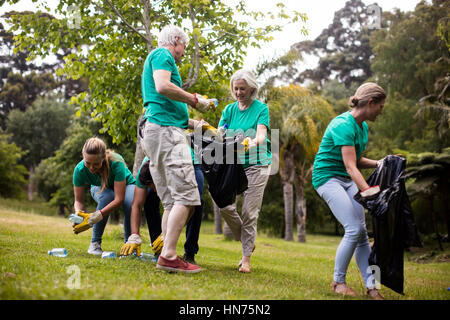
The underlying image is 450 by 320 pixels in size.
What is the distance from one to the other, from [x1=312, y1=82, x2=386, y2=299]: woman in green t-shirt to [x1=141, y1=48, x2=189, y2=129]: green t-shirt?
150 cm

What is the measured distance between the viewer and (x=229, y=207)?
474 cm

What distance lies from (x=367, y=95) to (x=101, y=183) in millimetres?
3382

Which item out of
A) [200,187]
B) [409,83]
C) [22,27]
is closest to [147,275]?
[200,187]

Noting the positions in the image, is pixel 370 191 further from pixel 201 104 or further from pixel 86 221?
pixel 86 221

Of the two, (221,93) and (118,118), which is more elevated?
(221,93)

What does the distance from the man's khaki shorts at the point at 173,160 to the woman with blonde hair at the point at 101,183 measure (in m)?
0.99

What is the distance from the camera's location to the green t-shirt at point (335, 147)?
3.77 metres

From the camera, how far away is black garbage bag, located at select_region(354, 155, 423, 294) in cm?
345

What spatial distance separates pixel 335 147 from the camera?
3.89m

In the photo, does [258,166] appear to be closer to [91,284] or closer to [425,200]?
[91,284]

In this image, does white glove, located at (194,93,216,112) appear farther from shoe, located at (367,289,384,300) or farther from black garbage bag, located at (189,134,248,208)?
shoe, located at (367,289,384,300)

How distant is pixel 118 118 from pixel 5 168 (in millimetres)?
23729

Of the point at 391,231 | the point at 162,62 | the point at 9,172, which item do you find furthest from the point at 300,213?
the point at 9,172

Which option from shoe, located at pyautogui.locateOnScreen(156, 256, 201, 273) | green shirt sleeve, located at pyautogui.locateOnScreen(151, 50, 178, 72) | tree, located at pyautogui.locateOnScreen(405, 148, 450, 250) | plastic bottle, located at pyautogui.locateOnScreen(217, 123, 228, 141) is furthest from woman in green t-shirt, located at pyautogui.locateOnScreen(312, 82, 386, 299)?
tree, located at pyautogui.locateOnScreen(405, 148, 450, 250)
